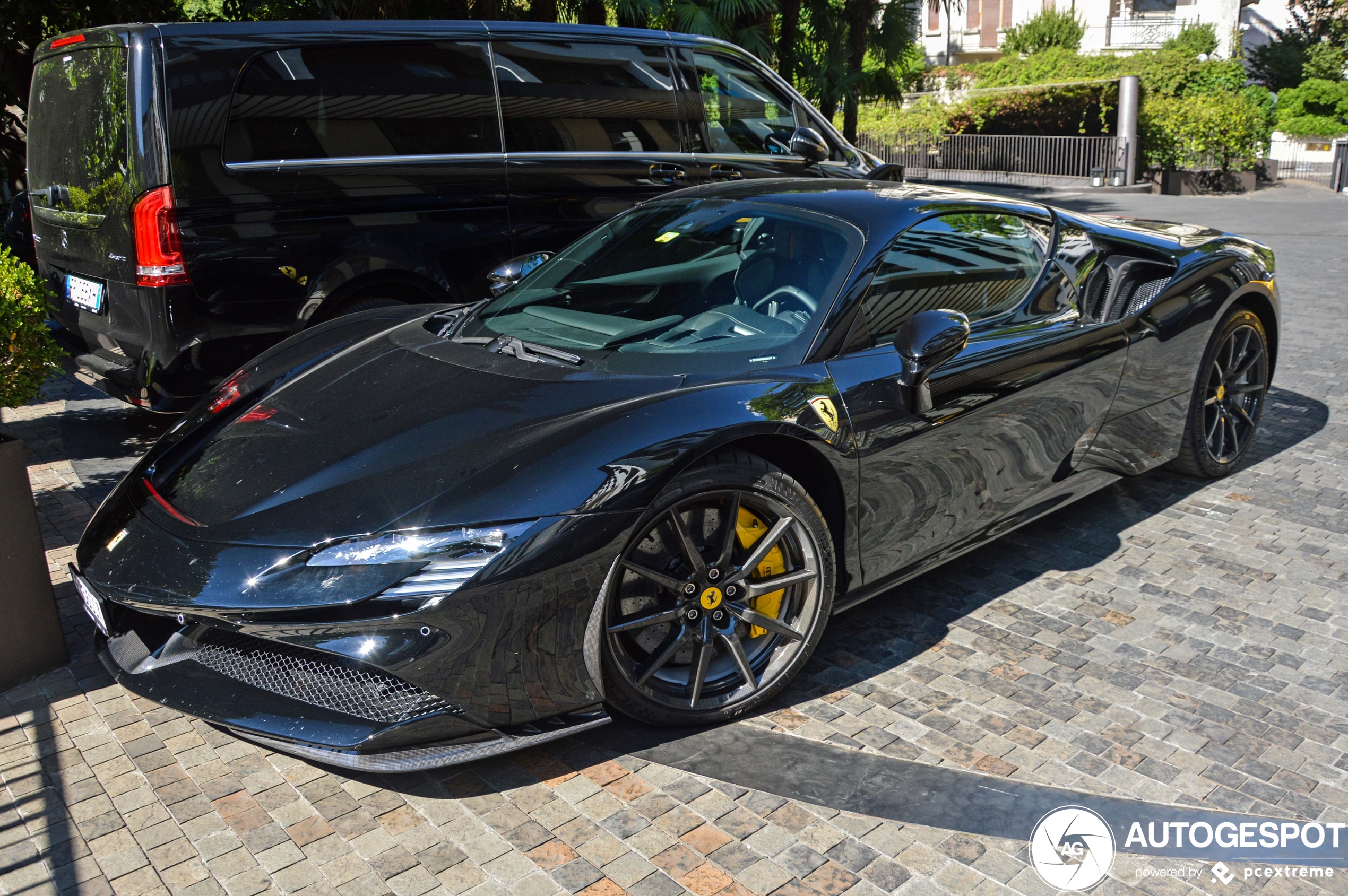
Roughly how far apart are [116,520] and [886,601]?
2.58 meters

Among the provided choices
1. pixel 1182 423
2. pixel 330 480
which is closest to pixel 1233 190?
pixel 1182 423

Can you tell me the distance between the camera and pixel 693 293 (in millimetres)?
3645

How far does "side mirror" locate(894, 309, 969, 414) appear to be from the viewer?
10.9 feet

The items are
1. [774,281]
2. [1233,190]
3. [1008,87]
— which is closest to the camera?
[774,281]

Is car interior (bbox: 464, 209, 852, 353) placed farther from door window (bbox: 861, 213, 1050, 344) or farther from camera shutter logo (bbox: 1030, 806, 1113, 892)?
camera shutter logo (bbox: 1030, 806, 1113, 892)

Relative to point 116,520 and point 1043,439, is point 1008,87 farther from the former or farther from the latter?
point 116,520

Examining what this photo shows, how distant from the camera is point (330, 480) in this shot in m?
2.92

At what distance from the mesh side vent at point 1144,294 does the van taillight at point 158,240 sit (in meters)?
4.06

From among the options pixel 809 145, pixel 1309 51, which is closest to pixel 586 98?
pixel 809 145

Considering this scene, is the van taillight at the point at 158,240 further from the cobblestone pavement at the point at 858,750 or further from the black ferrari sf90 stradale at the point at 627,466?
the cobblestone pavement at the point at 858,750

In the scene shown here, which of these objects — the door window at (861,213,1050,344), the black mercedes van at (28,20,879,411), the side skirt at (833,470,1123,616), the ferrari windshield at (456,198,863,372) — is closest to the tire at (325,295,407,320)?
the black mercedes van at (28,20,879,411)

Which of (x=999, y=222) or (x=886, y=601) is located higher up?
(x=999, y=222)

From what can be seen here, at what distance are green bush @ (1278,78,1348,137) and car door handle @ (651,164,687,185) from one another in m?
29.1

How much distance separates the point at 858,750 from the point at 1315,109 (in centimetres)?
3577
